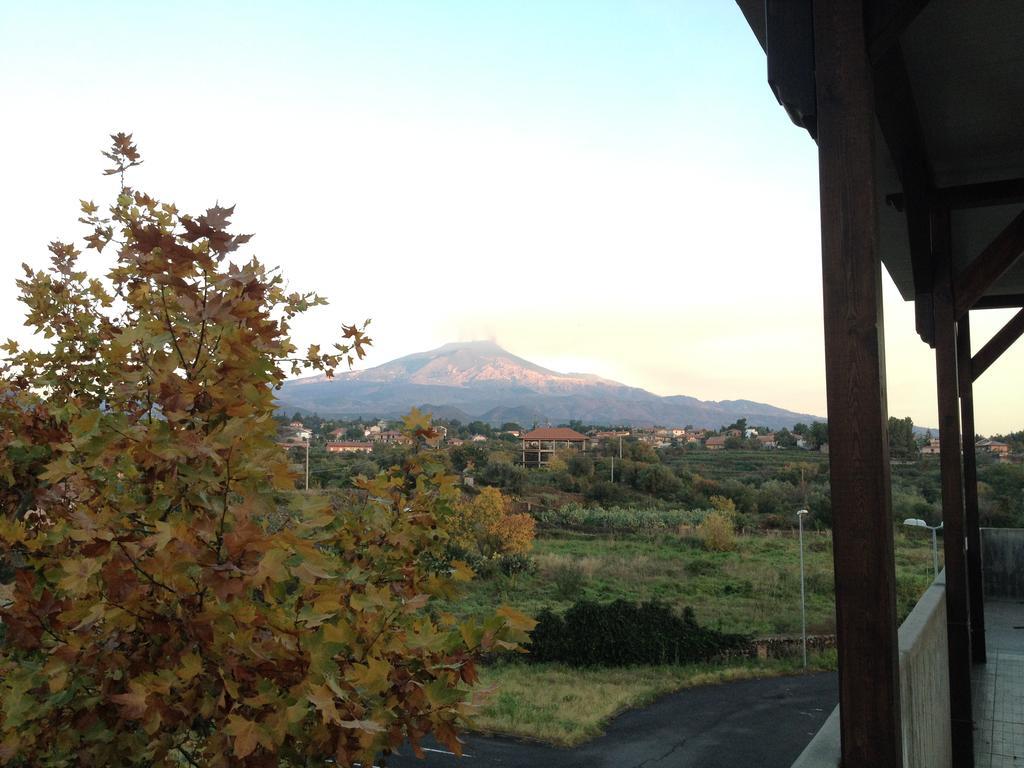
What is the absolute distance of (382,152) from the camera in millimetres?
26375

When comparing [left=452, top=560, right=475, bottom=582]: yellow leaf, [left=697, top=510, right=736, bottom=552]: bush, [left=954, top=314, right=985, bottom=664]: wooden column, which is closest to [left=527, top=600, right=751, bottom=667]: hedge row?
[left=697, top=510, right=736, bottom=552]: bush

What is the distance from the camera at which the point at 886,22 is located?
4.90 feet

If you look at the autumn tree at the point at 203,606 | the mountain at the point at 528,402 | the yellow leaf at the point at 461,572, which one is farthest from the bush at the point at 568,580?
the mountain at the point at 528,402

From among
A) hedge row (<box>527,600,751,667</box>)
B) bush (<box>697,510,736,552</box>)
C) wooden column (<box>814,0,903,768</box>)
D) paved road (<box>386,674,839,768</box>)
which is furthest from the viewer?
bush (<box>697,510,736,552</box>)

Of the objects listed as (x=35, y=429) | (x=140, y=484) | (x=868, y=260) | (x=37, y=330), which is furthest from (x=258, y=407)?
(x=37, y=330)

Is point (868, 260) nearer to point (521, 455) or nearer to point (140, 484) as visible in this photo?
point (140, 484)

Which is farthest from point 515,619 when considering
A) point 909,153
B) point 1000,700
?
point 1000,700

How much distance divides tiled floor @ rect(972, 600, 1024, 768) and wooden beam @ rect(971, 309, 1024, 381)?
213cm

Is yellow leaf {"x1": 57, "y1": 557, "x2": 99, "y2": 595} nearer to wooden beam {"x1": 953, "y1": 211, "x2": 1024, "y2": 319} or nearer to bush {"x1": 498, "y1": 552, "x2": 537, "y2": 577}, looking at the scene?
wooden beam {"x1": 953, "y1": 211, "x2": 1024, "y2": 319}

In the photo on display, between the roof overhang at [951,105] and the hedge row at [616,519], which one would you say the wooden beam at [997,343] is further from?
the hedge row at [616,519]

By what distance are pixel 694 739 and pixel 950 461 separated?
10.9m

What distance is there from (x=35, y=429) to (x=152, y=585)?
1.00 m

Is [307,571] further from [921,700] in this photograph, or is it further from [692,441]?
[692,441]

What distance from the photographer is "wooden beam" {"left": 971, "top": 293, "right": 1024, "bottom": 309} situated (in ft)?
21.3
